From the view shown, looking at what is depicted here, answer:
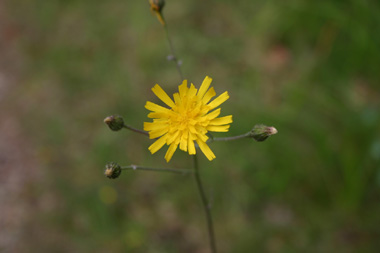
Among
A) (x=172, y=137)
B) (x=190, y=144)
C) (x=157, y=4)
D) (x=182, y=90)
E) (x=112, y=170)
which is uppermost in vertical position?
(x=157, y=4)

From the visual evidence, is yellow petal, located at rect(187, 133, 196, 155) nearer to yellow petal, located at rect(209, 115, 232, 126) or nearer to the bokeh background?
yellow petal, located at rect(209, 115, 232, 126)

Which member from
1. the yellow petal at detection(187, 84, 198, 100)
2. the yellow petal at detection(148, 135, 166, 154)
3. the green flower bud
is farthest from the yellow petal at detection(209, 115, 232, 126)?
the green flower bud

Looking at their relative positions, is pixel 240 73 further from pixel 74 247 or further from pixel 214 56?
pixel 74 247

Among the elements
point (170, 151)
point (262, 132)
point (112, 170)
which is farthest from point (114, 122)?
point (262, 132)

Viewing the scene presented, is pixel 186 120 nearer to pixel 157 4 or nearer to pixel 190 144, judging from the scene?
pixel 190 144

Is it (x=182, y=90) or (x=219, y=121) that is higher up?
(x=182, y=90)

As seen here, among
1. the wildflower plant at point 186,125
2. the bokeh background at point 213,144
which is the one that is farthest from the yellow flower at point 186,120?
the bokeh background at point 213,144

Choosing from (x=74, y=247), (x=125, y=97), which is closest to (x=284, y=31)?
(x=125, y=97)
